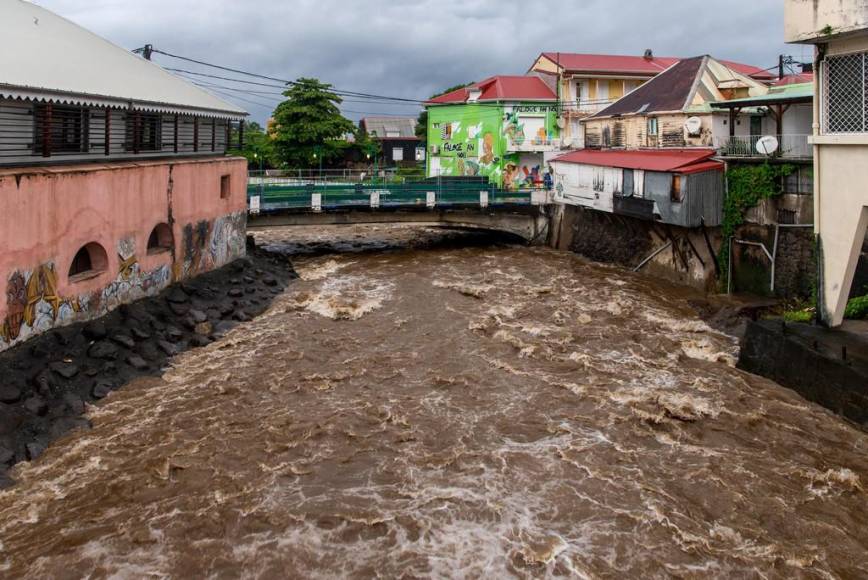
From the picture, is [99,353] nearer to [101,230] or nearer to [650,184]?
[101,230]

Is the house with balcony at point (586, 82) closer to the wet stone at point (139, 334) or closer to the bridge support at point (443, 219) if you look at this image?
the bridge support at point (443, 219)

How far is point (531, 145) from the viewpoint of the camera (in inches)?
1892

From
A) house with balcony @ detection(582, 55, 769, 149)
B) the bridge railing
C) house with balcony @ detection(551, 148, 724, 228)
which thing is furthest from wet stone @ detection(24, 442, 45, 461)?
house with balcony @ detection(582, 55, 769, 149)

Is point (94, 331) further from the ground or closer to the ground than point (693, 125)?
closer to the ground

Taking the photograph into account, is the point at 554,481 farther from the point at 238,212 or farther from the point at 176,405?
the point at 238,212

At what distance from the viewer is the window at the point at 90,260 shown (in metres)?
19.5

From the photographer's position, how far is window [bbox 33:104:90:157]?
18.5m

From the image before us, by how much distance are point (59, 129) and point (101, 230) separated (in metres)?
3.38

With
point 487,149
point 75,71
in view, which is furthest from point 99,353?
point 487,149

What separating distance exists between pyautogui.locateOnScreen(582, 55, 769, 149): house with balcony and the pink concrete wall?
67.0ft

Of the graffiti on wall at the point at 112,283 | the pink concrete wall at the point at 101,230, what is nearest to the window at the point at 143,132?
the pink concrete wall at the point at 101,230

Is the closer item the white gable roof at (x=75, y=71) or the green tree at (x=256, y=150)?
the white gable roof at (x=75, y=71)

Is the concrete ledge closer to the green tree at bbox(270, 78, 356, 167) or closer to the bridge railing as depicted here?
the bridge railing

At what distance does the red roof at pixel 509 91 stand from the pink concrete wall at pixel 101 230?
25.5 m
